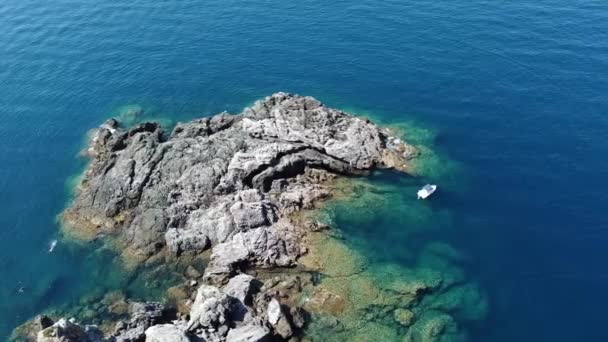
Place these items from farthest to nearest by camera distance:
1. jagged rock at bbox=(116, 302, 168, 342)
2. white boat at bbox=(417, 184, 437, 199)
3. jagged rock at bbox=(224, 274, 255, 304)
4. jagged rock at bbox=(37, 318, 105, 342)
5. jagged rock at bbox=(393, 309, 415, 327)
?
white boat at bbox=(417, 184, 437, 199), jagged rock at bbox=(224, 274, 255, 304), jagged rock at bbox=(393, 309, 415, 327), jagged rock at bbox=(116, 302, 168, 342), jagged rock at bbox=(37, 318, 105, 342)

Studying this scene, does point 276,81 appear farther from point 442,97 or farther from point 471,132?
point 471,132

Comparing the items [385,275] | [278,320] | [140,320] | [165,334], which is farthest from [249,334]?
[385,275]

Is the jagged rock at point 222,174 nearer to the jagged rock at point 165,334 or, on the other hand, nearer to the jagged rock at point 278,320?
the jagged rock at point 278,320

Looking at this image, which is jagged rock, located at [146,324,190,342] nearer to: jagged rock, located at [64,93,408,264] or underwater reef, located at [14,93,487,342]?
underwater reef, located at [14,93,487,342]

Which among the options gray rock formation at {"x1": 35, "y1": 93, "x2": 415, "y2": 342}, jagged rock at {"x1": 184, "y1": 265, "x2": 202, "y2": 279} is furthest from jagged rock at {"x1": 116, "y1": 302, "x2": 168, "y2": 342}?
jagged rock at {"x1": 184, "y1": 265, "x2": 202, "y2": 279}

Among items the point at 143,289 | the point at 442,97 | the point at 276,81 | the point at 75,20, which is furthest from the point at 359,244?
the point at 75,20

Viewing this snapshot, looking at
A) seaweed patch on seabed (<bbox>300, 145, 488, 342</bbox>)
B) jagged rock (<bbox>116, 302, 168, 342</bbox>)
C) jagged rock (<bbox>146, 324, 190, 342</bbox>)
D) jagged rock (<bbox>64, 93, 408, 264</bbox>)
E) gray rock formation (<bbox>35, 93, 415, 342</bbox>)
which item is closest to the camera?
jagged rock (<bbox>146, 324, 190, 342</bbox>)

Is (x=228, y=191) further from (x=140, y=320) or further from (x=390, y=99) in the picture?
(x=390, y=99)
